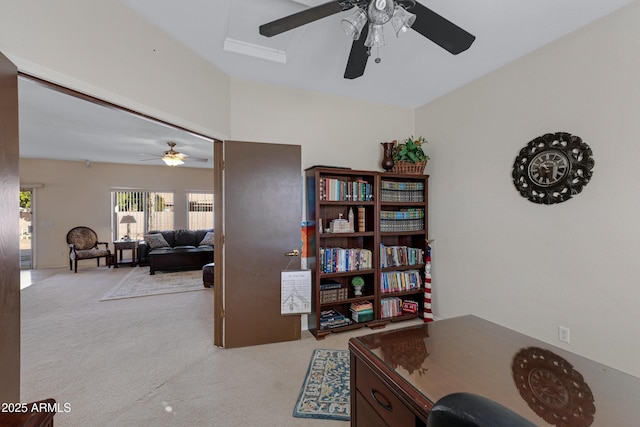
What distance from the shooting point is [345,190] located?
311cm

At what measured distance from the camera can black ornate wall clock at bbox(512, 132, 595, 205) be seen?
216cm

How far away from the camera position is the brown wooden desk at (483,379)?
79 cm

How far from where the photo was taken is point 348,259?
3115 mm

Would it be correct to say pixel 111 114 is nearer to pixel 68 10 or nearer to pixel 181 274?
pixel 68 10

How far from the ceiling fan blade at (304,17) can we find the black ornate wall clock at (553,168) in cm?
209

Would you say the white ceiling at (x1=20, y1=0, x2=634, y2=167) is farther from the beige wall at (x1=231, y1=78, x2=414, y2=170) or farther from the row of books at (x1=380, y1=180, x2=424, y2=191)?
the row of books at (x1=380, y1=180, x2=424, y2=191)

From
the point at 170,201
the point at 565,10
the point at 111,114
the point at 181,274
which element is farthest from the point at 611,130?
the point at 170,201

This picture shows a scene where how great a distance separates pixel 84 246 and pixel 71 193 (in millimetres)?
1312

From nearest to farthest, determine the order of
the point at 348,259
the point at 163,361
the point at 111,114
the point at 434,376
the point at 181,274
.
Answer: the point at 434,376 < the point at 163,361 < the point at 348,259 < the point at 111,114 < the point at 181,274

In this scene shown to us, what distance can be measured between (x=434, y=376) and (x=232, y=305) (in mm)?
2216

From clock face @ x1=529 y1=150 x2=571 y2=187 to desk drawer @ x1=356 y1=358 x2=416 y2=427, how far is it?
2.29 metres

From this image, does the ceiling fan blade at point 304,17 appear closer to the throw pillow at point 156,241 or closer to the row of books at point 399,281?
the row of books at point 399,281

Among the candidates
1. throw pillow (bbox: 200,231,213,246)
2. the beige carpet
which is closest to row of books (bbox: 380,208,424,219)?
the beige carpet

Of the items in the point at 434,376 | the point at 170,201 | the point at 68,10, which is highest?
the point at 68,10
